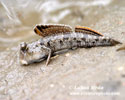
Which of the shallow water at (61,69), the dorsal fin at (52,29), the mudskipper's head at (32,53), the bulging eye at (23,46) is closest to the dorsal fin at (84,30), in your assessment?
the dorsal fin at (52,29)

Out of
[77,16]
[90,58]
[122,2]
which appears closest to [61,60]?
[90,58]

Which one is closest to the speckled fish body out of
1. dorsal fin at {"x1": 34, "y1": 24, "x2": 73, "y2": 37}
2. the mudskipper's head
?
the mudskipper's head

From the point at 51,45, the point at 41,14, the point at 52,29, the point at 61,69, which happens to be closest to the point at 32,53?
the point at 51,45

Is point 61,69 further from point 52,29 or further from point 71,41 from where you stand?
point 52,29

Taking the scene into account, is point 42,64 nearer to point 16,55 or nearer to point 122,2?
point 16,55

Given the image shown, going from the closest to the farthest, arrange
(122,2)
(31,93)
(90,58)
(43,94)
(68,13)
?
1. (43,94)
2. (31,93)
3. (90,58)
4. (122,2)
5. (68,13)

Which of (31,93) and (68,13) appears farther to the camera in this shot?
(68,13)

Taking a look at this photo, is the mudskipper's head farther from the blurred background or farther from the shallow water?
the blurred background
